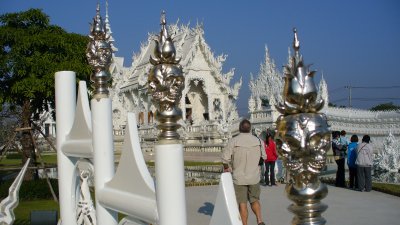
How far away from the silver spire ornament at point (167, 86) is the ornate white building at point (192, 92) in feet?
102

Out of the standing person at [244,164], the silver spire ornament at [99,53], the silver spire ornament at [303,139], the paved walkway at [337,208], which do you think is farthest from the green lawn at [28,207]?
the silver spire ornament at [303,139]

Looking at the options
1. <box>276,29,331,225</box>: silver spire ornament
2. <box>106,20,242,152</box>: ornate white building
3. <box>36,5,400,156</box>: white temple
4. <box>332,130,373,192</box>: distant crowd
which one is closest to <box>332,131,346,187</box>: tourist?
<box>332,130,373,192</box>: distant crowd

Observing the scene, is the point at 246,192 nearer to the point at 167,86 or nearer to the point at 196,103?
the point at 167,86

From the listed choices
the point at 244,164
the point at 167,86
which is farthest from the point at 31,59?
the point at 167,86

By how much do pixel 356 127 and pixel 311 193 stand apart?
30.2m

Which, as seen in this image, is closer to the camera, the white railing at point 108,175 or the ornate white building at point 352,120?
the white railing at point 108,175

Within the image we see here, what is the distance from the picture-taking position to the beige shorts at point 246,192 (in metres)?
6.78

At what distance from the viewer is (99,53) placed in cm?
341

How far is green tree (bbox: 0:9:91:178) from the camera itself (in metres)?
12.3

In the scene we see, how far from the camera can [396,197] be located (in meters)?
10.5

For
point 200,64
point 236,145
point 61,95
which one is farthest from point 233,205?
point 200,64

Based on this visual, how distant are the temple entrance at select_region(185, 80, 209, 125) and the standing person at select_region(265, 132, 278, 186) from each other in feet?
89.9

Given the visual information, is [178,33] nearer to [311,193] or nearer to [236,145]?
[236,145]

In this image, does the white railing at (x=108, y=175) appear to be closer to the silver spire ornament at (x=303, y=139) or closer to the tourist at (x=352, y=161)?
the silver spire ornament at (x=303, y=139)
